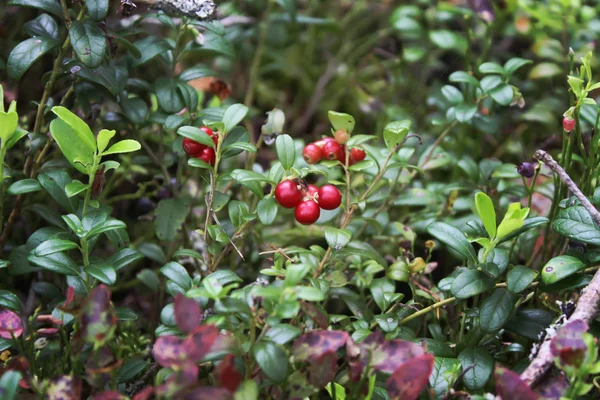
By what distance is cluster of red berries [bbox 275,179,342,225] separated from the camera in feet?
4.05

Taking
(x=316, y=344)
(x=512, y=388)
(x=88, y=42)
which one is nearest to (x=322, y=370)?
(x=316, y=344)

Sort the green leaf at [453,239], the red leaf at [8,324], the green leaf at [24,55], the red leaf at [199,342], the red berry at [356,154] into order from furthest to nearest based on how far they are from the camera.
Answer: the red berry at [356,154]
the green leaf at [24,55]
the green leaf at [453,239]
the red leaf at [8,324]
the red leaf at [199,342]

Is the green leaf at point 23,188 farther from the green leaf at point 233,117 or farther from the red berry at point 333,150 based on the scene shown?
the red berry at point 333,150

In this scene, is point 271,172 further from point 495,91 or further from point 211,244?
point 495,91

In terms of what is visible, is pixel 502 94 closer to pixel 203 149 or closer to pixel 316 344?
pixel 203 149

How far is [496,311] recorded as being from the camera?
116cm

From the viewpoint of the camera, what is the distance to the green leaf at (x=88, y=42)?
4.21 feet

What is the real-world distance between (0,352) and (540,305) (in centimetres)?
114

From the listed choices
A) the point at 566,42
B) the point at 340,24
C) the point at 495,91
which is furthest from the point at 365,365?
the point at 340,24

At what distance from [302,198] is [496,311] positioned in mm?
437

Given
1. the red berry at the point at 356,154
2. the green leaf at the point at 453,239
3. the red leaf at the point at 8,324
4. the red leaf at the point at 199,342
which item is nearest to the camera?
the red leaf at the point at 199,342

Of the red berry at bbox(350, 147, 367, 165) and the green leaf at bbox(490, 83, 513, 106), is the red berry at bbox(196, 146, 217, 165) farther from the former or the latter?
the green leaf at bbox(490, 83, 513, 106)

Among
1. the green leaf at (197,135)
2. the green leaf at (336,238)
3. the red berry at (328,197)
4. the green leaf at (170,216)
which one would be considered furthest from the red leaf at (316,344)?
the green leaf at (170,216)

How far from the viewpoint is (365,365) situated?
40.9 inches
